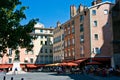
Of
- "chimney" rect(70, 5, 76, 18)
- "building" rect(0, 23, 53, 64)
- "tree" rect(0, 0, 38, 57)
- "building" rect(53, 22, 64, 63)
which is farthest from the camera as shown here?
"building" rect(0, 23, 53, 64)

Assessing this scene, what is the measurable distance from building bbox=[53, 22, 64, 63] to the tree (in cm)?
7340

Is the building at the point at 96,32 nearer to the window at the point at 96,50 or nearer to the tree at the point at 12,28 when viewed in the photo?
the window at the point at 96,50

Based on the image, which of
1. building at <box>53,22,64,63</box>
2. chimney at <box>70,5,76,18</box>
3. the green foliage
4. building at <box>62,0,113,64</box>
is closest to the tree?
the green foliage

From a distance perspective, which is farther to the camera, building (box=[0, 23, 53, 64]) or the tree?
building (box=[0, 23, 53, 64])

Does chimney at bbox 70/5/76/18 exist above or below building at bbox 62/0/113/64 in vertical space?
above

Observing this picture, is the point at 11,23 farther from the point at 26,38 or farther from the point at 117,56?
the point at 117,56

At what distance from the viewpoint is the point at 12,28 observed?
55.2ft

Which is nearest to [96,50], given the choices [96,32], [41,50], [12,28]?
[96,32]

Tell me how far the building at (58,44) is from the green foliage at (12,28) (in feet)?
241

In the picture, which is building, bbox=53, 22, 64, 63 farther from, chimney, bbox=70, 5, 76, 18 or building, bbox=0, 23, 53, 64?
chimney, bbox=70, 5, 76, 18

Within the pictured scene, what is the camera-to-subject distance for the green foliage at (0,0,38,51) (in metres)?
16.3

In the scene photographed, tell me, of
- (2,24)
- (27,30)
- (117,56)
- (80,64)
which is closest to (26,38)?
(27,30)

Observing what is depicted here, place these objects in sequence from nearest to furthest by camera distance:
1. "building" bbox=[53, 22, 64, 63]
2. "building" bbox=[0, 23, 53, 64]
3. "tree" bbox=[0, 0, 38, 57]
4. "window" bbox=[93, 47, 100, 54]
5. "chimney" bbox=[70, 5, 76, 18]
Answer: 1. "tree" bbox=[0, 0, 38, 57]
2. "window" bbox=[93, 47, 100, 54]
3. "chimney" bbox=[70, 5, 76, 18]
4. "building" bbox=[53, 22, 64, 63]
5. "building" bbox=[0, 23, 53, 64]

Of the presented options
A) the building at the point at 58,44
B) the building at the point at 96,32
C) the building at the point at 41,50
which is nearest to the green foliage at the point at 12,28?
the building at the point at 96,32
